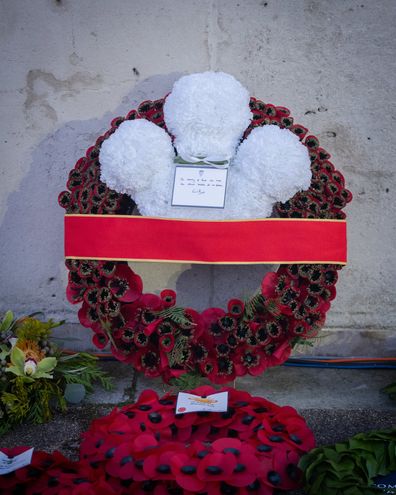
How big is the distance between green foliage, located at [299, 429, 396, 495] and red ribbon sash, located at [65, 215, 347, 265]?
2.59 feet

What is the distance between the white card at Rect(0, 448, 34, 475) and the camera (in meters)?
1.66

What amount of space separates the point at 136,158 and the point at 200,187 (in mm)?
264

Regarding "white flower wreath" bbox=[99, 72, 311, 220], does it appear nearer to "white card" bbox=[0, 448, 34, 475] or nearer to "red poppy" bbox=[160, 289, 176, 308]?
"red poppy" bbox=[160, 289, 176, 308]

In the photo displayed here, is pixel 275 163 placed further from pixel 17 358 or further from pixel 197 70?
pixel 17 358

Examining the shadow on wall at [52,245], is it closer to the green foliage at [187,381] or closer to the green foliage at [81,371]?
the green foliage at [81,371]

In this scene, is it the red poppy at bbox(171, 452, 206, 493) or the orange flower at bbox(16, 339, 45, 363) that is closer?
the red poppy at bbox(171, 452, 206, 493)

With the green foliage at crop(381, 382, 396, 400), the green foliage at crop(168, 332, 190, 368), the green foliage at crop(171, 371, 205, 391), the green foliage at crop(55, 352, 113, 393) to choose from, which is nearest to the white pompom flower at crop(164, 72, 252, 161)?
the green foliage at crop(168, 332, 190, 368)

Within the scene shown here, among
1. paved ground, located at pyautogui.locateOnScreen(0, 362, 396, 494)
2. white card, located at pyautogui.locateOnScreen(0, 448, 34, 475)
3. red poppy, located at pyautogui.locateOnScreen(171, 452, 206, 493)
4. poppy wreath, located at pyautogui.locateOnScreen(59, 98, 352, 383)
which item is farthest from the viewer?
poppy wreath, located at pyautogui.locateOnScreen(59, 98, 352, 383)

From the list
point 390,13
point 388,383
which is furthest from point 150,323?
point 390,13

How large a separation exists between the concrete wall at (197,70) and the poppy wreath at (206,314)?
451 millimetres

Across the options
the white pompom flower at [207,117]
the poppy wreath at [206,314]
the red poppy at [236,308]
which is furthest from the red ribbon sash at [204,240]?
the white pompom flower at [207,117]

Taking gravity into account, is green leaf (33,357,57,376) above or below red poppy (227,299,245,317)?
below

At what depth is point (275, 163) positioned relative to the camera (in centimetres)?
229

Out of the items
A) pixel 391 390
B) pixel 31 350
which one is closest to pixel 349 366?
pixel 391 390
